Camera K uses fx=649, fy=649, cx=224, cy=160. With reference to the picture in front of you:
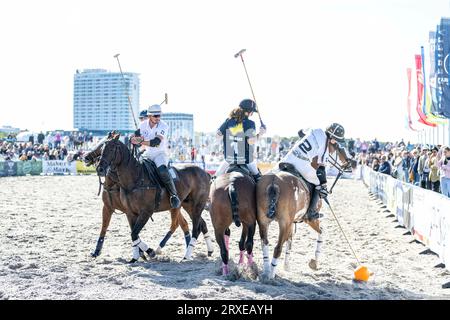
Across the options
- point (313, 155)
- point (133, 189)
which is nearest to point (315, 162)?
point (313, 155)

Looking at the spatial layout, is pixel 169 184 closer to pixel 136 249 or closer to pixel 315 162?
pixel 136 249

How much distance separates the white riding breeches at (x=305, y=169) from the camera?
34.1ft

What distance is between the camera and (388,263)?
38.2 ft

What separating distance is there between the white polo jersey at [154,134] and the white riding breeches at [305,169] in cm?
235

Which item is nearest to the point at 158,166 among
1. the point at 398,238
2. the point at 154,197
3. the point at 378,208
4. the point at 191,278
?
the point at 154,197

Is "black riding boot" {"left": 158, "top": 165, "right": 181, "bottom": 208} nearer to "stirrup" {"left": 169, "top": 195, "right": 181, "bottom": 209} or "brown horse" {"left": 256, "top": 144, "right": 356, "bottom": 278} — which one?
"stirrup" {"left": 169, "top": 195, "right": 181, "bottom": 209}

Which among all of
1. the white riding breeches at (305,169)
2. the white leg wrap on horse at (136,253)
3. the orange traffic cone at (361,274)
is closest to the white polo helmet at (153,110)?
the white leg wrap on horse at (136,253)

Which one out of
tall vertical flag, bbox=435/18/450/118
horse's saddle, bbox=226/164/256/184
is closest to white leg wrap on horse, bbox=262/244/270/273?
horse's saddle, bbox=226/164/256/184

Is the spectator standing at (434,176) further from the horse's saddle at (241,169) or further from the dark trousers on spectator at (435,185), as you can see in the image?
the horse's saddle at (241,169)

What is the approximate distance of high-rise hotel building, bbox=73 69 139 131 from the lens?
3728 inches

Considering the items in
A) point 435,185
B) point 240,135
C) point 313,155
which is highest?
point 240,135

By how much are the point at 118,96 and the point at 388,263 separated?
86357mm

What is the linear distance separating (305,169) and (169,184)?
8.09 feet

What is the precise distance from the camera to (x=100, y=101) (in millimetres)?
94438
